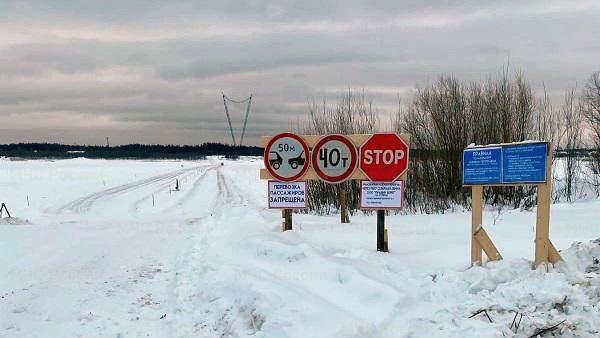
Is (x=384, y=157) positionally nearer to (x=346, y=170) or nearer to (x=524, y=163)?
(x=346, y=170)

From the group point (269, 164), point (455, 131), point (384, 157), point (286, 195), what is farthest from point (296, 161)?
point (455, 131)

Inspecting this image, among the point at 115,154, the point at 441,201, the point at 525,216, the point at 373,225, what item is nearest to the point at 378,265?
the point at 373,225

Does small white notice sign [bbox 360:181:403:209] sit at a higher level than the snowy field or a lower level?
higher

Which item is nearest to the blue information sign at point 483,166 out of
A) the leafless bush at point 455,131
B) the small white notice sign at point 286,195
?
the small white notice sign at point 286,195

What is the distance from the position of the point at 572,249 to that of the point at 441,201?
40.3 ft

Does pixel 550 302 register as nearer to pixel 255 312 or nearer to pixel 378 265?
pixel 378 265

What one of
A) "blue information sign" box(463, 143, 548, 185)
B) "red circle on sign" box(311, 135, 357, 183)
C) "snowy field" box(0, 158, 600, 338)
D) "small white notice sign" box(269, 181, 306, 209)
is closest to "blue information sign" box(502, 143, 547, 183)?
"blue information sign" box(463, 143, 548, 185)

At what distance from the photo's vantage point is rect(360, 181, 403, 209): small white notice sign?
25.2 feet

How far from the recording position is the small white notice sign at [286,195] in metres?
9.11

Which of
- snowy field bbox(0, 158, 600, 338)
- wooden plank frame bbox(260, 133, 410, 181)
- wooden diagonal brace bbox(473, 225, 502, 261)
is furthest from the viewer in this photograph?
wooden plank frame bbox(260, 133, 410, 181)

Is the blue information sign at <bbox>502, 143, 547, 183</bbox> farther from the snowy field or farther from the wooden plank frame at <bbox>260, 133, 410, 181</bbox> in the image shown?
the wooden plank frame at <bbox>260, 133, 410, 181</bbox>

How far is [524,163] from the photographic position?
5.83m

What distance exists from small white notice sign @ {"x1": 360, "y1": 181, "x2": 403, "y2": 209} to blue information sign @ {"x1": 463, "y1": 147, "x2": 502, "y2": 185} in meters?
1.47

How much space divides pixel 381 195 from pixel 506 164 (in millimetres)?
2164
